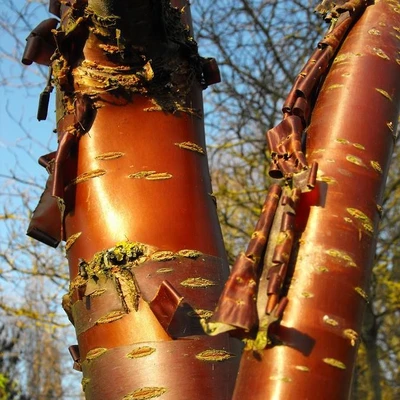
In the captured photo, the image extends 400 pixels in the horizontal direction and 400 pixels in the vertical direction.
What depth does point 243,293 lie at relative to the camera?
83 cm

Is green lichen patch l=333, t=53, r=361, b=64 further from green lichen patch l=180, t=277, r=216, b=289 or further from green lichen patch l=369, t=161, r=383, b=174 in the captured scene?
green lichen patch l=180, t=277, r=216, b=289

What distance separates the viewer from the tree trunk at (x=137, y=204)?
46.6 inches

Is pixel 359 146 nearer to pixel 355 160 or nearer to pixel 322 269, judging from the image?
pixel 355 160

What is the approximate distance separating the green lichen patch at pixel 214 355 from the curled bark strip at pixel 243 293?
0.35m

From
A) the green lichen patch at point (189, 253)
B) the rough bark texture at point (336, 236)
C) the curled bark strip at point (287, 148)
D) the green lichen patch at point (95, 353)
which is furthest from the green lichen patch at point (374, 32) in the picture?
the green lichen patch at point (95, 353)

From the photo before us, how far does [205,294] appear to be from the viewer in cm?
124

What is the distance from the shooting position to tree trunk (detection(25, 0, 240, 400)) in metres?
1.18

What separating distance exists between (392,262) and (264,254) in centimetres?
711

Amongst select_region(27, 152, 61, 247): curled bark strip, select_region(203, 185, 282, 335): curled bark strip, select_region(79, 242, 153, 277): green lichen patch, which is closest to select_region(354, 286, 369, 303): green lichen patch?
select_region(203, 185, 282, 335): curled bark strip

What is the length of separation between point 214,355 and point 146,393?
0.13 m

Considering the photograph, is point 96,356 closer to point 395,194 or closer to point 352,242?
point 352,242

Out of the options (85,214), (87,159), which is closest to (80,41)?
(87,159)

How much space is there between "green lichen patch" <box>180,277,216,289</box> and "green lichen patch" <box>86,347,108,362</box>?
→ 17cm

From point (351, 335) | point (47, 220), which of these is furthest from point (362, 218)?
point (47, 220)
